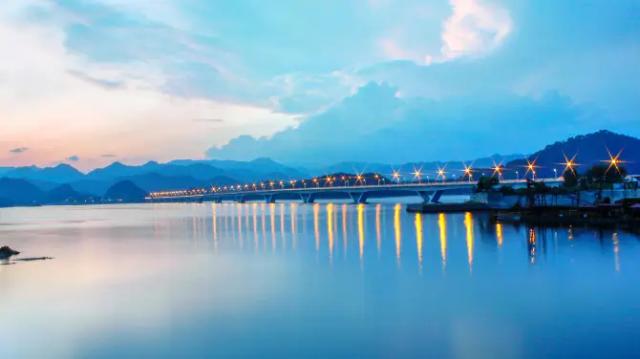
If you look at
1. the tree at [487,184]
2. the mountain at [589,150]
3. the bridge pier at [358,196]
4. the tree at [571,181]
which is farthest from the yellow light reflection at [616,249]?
the mountain at [589,150]

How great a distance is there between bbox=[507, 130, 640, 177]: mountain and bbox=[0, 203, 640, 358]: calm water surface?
14367 cm

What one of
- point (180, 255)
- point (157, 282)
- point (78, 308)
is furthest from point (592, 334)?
point (180, 255)

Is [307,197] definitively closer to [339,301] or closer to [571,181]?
[571,181]

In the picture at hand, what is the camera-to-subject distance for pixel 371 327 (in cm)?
1352

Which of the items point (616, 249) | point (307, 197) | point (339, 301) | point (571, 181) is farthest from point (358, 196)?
point (339, 301)

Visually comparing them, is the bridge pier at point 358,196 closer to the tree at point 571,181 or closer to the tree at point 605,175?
the tree at point 571,181

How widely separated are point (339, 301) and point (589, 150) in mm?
175473

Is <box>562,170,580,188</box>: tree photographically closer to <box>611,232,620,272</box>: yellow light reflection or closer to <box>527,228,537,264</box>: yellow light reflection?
<box>527,228,537,264</box>: yellow light reflection

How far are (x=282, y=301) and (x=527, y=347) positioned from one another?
309 inches

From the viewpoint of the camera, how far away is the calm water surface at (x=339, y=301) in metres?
12.3

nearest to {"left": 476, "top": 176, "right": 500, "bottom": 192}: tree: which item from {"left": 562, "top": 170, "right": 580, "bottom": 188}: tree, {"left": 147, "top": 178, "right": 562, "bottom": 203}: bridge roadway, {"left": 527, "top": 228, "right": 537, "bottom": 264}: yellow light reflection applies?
{"left": 147, "top": 178, "right": 562, "bottom": 203}: bridge roadway

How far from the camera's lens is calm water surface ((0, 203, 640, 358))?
12266 millimetres

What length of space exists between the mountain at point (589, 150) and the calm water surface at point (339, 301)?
143673mm

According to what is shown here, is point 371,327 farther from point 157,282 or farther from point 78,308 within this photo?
point 157,282
